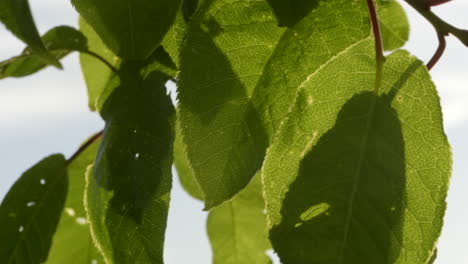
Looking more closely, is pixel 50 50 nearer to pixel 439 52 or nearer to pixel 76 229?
pixel 76 229

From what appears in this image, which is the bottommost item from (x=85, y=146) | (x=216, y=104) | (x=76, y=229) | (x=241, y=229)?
(x=241, y=229)

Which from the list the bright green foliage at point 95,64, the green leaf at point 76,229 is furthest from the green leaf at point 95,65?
the green leaf at point 76,229

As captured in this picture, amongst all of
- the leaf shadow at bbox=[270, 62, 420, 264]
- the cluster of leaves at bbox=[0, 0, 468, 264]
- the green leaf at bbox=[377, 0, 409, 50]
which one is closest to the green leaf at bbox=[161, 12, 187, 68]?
the cluster of leaves at bbox=[0, 0, 468, 264]

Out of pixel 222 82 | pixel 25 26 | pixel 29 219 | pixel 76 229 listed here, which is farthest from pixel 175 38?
pixel 76 229

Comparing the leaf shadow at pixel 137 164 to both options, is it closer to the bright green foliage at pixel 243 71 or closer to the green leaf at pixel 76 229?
the bright green foliage at pixel 243 71

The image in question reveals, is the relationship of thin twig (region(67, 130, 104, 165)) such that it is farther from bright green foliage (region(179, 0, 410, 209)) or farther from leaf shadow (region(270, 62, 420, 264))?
leaf shadow (region(270, 62, 420, 264))

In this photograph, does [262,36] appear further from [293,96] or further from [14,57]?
[14,57]
